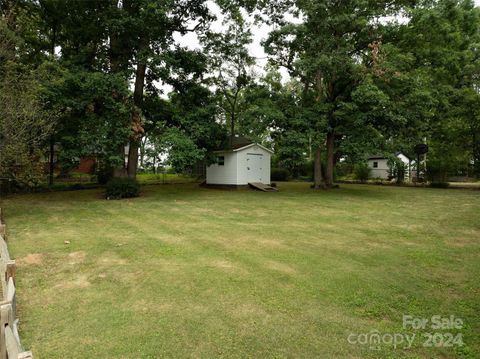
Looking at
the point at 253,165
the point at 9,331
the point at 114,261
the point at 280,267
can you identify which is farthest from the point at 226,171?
the point at 9,331

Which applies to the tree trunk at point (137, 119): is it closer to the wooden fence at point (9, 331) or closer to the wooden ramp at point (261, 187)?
the wooden ramp at point (261, 187)

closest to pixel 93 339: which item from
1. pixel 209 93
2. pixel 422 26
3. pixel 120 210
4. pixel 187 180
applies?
pixel 120 210

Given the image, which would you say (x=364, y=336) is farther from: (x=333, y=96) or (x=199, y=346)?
(x=333, y=96)

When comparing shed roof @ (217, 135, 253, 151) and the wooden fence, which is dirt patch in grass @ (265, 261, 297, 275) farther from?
shed roof @ (217, 135, 253, 151)

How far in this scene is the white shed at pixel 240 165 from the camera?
69.3ft

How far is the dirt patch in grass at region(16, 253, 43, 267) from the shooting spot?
5.99 meters

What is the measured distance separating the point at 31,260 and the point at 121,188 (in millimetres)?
9463

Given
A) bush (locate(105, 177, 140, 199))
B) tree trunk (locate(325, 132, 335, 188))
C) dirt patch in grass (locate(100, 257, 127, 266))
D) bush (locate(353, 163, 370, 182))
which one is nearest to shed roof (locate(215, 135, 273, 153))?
tree trunk (locate(325, 132, 335, 188))

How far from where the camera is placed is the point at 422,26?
16.9m

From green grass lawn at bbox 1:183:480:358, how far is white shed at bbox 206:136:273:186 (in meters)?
11.5

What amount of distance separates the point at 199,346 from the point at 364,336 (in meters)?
1.96

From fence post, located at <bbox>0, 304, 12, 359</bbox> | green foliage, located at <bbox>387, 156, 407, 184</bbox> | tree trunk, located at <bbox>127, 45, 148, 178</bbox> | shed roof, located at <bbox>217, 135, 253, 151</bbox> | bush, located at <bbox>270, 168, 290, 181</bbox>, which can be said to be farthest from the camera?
bush, located at <bbox>270, 168, 290, 181</bbox>

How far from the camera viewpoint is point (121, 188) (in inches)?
605

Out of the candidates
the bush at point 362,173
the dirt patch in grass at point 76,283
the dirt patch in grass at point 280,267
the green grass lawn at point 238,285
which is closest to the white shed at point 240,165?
the bush at point 362,173
